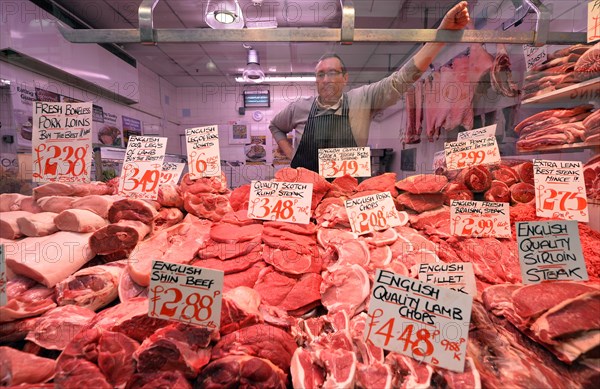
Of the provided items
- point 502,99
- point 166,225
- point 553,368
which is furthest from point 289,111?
point 502,99

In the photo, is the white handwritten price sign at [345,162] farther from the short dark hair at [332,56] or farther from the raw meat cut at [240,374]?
the raw meat cut at [240,374]

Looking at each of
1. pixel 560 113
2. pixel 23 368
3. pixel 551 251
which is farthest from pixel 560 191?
pixel 23 368

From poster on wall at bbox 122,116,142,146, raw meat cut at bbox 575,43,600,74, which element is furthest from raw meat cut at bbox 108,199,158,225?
raw meat cut at bbox 575,43,600,74

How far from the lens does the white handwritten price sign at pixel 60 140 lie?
1842mm

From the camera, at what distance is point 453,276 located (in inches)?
56.9

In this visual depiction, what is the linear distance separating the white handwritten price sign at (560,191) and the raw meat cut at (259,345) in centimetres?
205

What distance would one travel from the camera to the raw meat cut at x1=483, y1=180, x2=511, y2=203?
227 cm

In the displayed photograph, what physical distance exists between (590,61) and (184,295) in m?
3.57

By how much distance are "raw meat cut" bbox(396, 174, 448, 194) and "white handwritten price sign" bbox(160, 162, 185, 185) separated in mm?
1837

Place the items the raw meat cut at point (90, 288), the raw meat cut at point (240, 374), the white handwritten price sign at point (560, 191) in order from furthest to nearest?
the white handwritten price sign at point (560, 191) < the raw meat cut at point (90, 288) < the raw meat cut at point (240, 374)

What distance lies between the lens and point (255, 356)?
1.14 m

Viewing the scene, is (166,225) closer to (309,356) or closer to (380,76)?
(309,356)

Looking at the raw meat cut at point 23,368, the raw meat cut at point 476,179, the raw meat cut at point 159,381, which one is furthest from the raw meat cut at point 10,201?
the raw meat cut at point 476,179

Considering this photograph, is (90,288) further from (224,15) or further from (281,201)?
(224,15)
